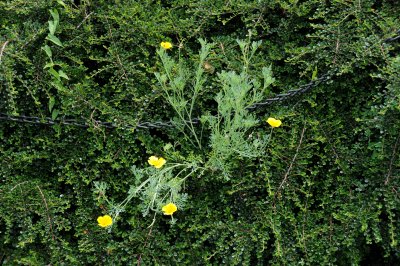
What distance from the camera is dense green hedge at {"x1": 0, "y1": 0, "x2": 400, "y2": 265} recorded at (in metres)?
1.97

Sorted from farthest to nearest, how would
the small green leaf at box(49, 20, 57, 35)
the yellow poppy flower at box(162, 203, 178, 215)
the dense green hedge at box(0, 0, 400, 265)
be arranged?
the small green leaf at box(49, 20, 57, 35) < the dense green hedge at box(0, 0, 400, 265) < the yellow poppy flower at box(162, 203, 178, 215)

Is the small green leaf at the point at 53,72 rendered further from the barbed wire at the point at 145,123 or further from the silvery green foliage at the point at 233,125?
the silvery green foliage at the point at 233,125

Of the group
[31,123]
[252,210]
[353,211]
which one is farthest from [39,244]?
[353,211]

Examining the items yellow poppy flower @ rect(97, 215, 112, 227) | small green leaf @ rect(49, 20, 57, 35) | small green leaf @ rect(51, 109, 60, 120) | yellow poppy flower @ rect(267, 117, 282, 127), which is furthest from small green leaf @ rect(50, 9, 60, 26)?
yellow poppy flower @ rect(267, 117, 282, 127)

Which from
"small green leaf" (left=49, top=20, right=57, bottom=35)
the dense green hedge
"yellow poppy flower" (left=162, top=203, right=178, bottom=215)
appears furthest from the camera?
"small green leaf" (left=49, top=20, right=57, bottom=35)

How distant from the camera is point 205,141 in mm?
2182

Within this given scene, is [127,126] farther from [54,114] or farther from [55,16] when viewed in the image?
[55,16]

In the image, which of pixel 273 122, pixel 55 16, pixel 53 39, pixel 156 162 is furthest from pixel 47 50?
pixel 273 122

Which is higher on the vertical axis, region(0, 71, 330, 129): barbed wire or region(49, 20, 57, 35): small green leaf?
region(49, 20, 57, 35): small green leaf

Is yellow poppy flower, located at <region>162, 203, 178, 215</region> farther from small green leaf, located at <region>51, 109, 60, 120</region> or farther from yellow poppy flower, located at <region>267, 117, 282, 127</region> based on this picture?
small green leaf, located at <region>51, 109, 60, 120</region>

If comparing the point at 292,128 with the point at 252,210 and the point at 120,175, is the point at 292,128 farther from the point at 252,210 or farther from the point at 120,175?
the point at 120,175

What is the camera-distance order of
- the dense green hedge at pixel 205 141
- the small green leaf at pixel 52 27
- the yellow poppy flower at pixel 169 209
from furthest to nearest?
the small green leaf at pixel 52 27 < the dense green hedge at pixel 205 141 < the yellow poppy flower at pixel 169 209

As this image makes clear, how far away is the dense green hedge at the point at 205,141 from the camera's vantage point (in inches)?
77.6

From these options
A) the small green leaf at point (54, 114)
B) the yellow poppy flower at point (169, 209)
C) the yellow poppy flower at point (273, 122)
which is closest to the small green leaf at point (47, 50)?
the small green leaf at point (54, 114)
